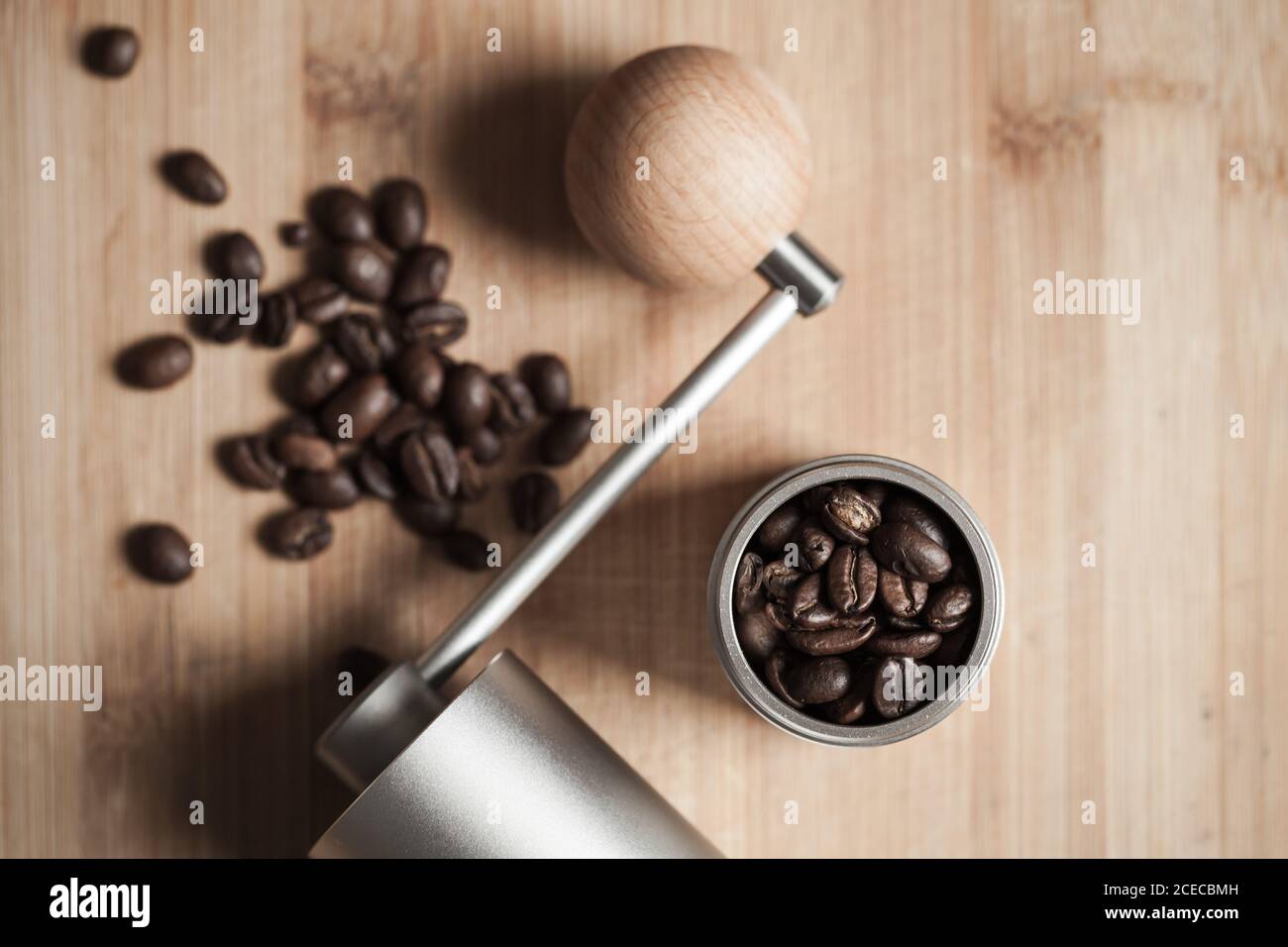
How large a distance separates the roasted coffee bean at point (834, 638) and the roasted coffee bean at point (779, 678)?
2cm

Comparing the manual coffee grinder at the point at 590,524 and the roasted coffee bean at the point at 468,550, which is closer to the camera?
the manual coffee grinder at the point at 590,524

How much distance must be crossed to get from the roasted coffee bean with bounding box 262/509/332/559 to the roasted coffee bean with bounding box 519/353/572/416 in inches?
6.8

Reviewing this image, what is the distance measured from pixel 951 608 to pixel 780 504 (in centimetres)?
11

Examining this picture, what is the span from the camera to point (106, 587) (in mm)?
726

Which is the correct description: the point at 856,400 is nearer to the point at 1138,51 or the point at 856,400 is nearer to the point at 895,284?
the point at 895,284

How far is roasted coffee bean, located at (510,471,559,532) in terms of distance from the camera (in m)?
0.70

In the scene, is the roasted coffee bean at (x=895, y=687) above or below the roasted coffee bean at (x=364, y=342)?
below

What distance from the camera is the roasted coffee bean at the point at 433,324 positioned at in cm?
70

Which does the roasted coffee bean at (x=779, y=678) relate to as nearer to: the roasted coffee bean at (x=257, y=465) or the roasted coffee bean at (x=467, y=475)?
the roasted coffee bean at (x=467, y=475)

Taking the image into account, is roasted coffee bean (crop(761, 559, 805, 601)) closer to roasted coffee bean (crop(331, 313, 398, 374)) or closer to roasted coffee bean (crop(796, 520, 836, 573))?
roasted coffee bean (crop(796, 520, 836, 573))

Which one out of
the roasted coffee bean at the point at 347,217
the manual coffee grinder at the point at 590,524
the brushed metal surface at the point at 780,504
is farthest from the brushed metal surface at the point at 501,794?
the roasted coffee bean at the point at 347,217

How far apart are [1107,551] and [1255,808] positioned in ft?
0.69

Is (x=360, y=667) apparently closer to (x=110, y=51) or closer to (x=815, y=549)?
(x=815, y=549)

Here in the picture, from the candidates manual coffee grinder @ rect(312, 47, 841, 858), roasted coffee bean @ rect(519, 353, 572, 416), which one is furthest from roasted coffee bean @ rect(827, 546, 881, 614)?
roasted coffee bean @ rect(519, 353, 572, 416)
